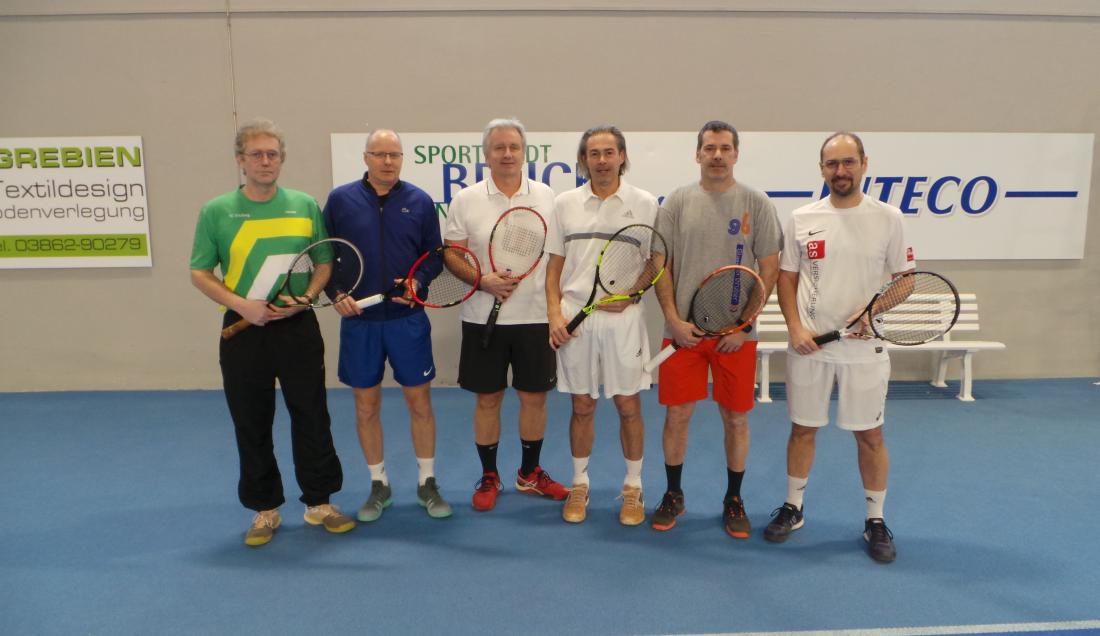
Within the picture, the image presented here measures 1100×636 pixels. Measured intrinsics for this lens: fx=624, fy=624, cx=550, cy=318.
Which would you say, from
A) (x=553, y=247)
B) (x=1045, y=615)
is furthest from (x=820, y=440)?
(x=553, y=247)

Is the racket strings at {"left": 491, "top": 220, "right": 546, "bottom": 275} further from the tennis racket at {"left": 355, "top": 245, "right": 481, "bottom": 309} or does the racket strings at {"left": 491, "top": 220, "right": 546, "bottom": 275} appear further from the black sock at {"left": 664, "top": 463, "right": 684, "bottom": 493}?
the black sock at {"left": 664, "top": 463, "right": 684, "bottom": 493}

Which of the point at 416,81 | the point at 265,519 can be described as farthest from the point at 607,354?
the point at 416,81

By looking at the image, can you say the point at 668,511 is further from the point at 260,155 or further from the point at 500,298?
the point at 260,155

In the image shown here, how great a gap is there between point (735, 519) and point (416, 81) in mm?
4622

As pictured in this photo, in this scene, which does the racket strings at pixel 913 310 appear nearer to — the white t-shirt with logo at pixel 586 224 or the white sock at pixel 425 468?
the white t-shirt with logo at pixel 586 224

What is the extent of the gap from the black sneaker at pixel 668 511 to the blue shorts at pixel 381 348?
1.47m

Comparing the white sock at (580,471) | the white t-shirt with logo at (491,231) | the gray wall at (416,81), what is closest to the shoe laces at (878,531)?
the white sock at (580,471)

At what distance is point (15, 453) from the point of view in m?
4.43

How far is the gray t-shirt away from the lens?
3041mm

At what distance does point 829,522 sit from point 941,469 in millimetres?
1270

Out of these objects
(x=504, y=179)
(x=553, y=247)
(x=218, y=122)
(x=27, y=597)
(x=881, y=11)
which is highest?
(x=881, y=11)

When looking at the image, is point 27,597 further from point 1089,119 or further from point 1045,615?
point 1089,119

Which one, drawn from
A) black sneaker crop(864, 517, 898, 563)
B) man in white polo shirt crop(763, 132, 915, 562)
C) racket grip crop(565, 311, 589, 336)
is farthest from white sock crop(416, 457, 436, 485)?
black sneaker crop(864, 517, 898, 563)

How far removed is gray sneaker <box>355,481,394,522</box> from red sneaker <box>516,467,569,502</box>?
77 centimetres
